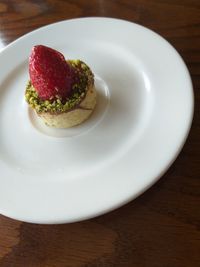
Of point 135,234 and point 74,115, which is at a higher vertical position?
point 74,115

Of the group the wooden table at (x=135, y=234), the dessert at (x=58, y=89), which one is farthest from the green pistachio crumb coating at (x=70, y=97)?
the wooden table at (x=135, y=234)

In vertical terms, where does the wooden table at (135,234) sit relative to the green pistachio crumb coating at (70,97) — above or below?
below

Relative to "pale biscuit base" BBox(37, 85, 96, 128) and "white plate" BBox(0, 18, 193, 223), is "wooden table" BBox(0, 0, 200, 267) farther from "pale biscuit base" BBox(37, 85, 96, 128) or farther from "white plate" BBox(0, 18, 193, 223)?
"pale biscuit base" BBox(37, 85, 96, 128)

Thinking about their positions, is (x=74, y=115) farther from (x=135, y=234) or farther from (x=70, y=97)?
(x=135, y=234)

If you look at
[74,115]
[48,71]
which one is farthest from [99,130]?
[48,71]

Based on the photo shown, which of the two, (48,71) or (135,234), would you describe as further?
(48,71)

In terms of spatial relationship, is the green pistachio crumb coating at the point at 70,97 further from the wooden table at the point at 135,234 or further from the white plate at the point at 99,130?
the wooden table at the point at 135,234
